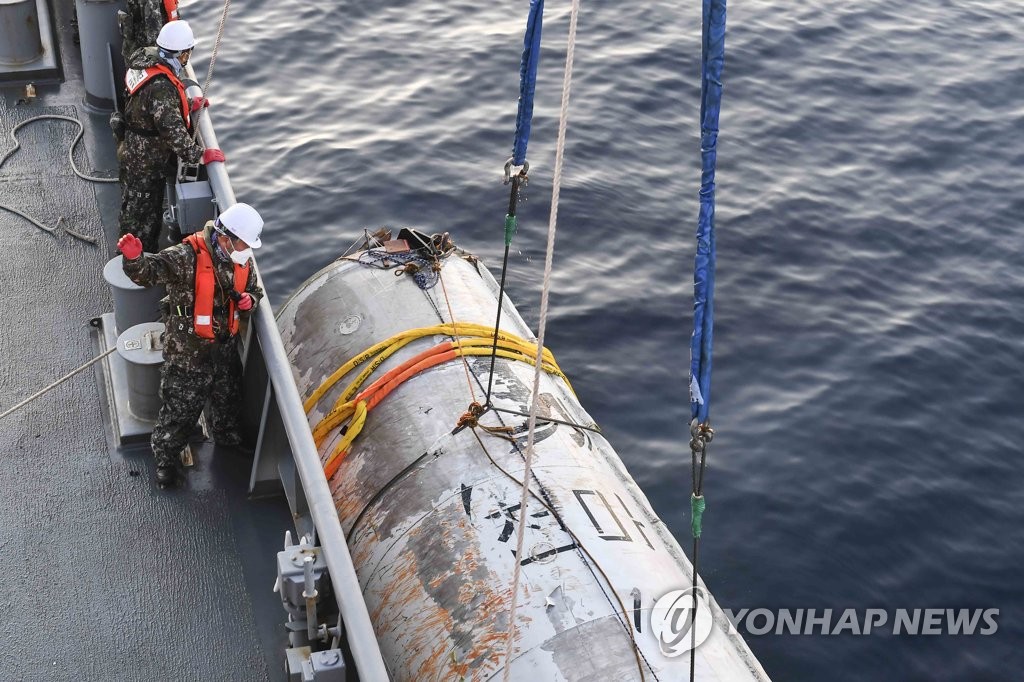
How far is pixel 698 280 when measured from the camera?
4078 millimetres

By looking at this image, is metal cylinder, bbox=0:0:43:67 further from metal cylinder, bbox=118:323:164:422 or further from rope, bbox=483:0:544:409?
rope, bbox=483:0:544:409

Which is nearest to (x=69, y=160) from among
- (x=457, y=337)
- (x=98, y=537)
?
(x=98, y=537)

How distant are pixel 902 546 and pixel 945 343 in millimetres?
2796

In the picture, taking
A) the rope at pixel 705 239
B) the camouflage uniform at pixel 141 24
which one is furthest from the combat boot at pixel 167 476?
Answer: the camouflage uniform at pixel 141 24

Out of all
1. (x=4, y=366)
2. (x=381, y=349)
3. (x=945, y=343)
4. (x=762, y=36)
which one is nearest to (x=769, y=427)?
(x=945, y=343)

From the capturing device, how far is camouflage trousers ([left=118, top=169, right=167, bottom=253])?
7.38 meters

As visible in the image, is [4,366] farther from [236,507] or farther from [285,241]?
[285,241]

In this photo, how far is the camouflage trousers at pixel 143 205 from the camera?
7.38 metres

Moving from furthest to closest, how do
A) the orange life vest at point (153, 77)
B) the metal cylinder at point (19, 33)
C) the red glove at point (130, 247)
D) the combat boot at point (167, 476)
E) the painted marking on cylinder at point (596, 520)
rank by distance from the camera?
the metal cylinder at point (19, 33) → the orange life vest at point (153, 77) → the combat boot at point (167, 476) → the red glove at point (130, 247) → the painted marking on cylinder at point (596, 520)

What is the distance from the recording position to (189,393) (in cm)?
580

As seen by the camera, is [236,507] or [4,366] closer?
[236,507]

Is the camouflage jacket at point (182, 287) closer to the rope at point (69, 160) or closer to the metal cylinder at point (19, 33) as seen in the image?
the rope at point (69, 160)

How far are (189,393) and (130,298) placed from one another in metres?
0.84

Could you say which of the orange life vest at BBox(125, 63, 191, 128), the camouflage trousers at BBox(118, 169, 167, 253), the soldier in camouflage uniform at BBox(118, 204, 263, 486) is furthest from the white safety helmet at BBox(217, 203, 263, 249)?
the camouflage trousers at BBox(118, 169, 167, 253)
